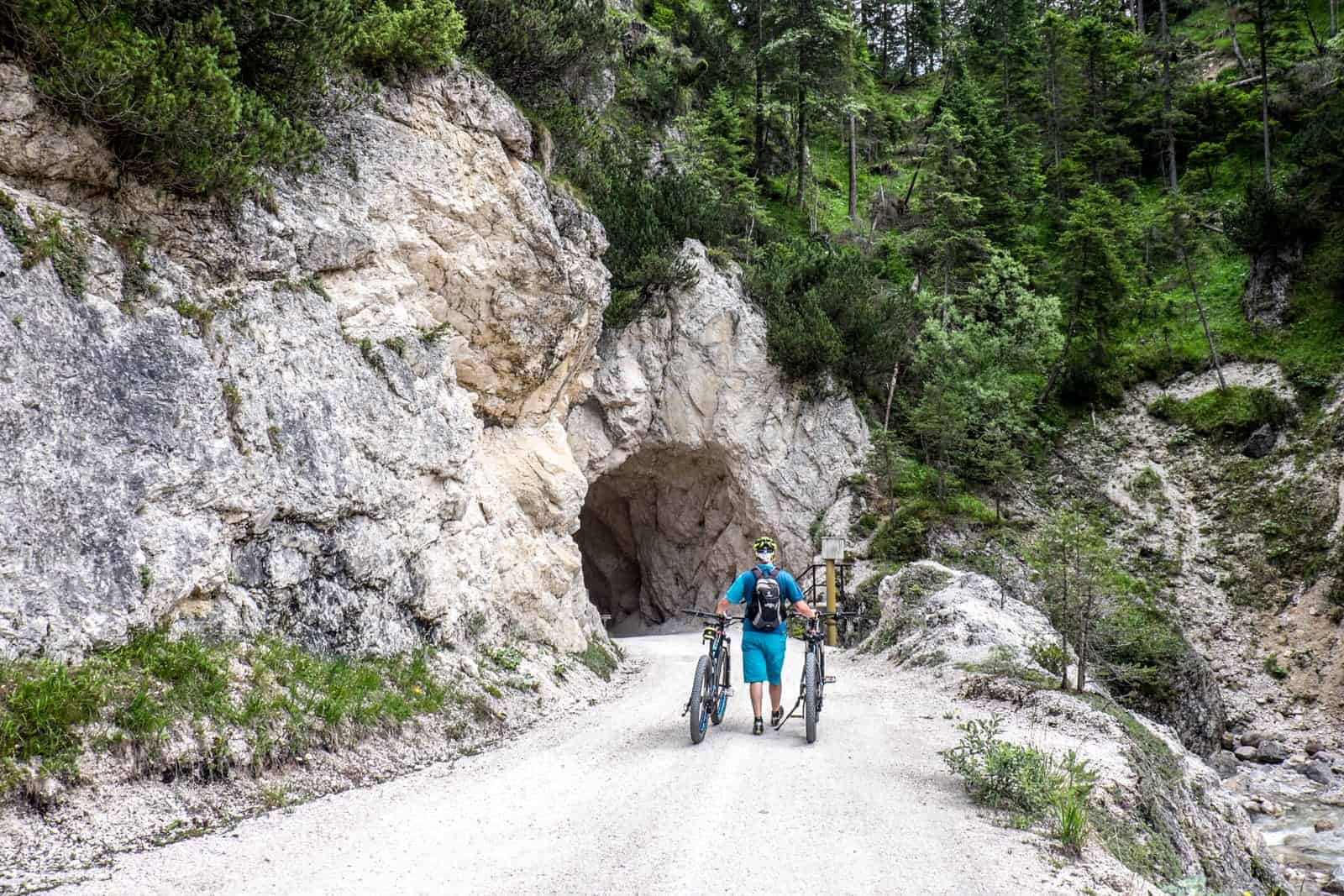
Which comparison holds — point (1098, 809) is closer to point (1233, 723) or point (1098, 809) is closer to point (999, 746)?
point (999, 746)

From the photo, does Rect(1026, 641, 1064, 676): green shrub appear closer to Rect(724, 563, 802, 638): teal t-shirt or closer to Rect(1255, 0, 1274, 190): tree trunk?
Rect(724, 563, 802, 638): teal t-shirt

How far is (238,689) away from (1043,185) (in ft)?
124

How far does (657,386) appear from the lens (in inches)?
910

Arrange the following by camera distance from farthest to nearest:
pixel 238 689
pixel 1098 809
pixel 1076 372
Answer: pixel 1076 372 < pixel 238 689 < pixel 1098 809

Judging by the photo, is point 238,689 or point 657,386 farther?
point 657,386

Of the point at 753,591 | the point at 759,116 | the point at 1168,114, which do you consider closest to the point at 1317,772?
the point at 753,591

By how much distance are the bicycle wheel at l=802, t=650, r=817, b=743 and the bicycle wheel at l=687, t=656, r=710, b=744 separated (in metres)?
0.96

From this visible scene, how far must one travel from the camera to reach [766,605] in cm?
774

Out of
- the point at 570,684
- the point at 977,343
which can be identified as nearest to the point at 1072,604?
the point at 570,684

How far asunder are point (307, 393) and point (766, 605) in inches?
232

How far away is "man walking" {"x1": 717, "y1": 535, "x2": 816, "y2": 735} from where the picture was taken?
7.74m

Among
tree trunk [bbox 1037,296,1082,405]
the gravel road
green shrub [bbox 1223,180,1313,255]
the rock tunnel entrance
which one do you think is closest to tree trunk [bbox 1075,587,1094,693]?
the gravel road

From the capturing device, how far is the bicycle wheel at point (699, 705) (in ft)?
24.2

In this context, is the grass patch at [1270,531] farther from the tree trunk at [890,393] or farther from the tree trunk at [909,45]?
the tree trunk at [909,45]
